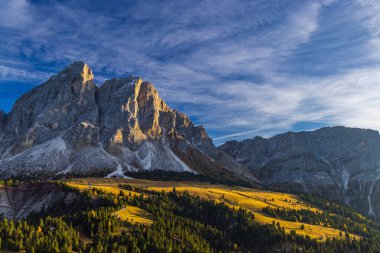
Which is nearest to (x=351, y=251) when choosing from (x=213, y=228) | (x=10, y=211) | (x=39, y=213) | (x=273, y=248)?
(x=273, y=248)

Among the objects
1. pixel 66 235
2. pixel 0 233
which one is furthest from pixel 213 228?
pixel 0 233

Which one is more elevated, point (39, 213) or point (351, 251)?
point (39, 213)

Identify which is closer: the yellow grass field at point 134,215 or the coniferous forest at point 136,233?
the coniferous forest at point 136,233

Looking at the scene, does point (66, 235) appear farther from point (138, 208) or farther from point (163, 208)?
point (163, 208)

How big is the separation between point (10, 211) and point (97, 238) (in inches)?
3999

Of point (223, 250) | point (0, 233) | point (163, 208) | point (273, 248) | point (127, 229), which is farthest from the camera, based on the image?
point (163, 208)

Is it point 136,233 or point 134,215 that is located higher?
point 134,215

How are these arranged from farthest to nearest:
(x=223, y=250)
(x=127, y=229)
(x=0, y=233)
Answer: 1. (x=223, y=250)
2. (x=127, y=229)
3. (x=0, y=233)

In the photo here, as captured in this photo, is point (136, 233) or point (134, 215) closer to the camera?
point (136, 233)

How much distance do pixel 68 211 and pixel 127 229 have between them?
52.1m

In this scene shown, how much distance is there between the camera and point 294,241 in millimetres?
182125

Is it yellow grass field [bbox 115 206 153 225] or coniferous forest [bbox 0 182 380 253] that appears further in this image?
yellow grass field [bbox 115 206 153 225]

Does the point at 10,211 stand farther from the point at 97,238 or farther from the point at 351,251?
the point at 351,251

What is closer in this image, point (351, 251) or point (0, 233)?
point (0, 233)
